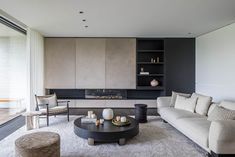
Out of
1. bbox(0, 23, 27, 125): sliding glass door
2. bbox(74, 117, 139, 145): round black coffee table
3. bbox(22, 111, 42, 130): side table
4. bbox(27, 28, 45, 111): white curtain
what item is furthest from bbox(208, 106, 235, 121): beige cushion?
bbox(0, 23, 27, 125): sliding glass door

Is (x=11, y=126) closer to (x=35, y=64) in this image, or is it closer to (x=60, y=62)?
(x=35, y=64)

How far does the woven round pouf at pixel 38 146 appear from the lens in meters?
2.58

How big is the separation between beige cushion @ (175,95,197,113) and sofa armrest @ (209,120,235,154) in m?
1.80

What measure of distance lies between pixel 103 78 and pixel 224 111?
4228mm

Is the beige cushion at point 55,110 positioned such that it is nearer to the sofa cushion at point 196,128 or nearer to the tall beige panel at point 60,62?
the tall beige panel at point 60,62

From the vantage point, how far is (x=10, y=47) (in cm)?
563

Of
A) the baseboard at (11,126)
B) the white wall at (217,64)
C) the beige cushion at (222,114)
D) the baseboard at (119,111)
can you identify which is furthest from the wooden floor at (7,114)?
the white wall at (217,64)

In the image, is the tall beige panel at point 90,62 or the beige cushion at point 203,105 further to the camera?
the tall beige panel at point 90,62

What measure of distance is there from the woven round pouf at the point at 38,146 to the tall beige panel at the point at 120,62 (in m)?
4.12

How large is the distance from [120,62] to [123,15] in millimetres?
2650

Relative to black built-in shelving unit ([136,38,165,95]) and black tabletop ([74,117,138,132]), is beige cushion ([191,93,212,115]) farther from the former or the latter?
black built-in shelving unit ([136,38,165,95])

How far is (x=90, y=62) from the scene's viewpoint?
688 cm

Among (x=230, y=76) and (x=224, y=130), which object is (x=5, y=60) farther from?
(x=230, y=76)

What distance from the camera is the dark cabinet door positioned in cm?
700
